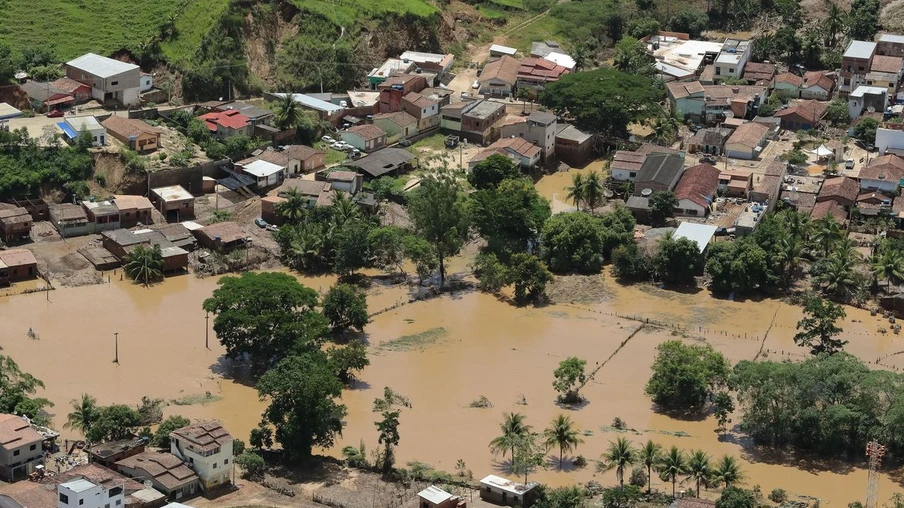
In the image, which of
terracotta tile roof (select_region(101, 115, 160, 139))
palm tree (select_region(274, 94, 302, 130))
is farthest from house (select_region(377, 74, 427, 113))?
terracotta tile roof (select_region(101, 115, 160, 139))

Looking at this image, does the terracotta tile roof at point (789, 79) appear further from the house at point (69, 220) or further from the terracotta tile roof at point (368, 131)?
the house at point (69, 220)

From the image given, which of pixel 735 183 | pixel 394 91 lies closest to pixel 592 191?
pixel 735 183

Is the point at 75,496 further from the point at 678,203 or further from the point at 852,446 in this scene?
the point at 678,203

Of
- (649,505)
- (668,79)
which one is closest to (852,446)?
(649,505)

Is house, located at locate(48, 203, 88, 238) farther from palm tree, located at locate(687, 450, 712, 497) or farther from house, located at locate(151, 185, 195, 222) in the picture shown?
palm tree, located at locate(687, 450, 712, 497)

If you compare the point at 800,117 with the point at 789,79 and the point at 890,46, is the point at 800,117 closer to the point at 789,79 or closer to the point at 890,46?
the point at 789,79
